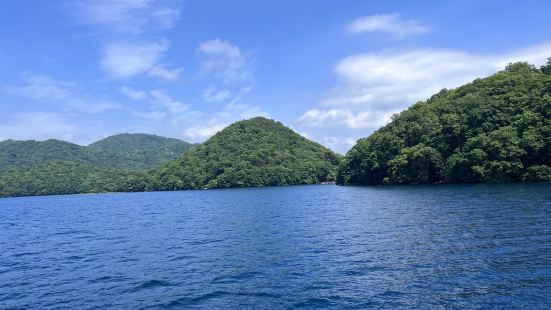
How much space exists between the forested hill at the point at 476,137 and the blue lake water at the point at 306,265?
5762 cm

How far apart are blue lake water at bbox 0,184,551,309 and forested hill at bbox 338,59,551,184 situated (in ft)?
189

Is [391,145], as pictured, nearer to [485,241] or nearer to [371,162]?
[371,162]

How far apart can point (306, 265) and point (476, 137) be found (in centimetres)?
10083

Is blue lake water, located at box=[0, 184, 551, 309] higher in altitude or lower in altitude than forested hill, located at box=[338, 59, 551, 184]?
lower

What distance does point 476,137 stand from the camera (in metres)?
111

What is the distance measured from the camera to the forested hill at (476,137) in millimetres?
98938

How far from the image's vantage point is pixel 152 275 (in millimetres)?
27312

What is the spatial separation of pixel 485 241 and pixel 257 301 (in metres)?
20.9

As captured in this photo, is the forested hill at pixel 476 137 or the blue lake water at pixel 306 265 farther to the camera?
the forested hill at pixel 476 137

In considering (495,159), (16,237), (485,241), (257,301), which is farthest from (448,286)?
(495,159)

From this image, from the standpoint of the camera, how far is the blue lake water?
67.2 ft

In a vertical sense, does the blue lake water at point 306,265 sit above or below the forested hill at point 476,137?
below

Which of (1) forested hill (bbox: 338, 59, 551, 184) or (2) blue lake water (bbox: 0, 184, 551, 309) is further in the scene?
(1) forested hill (bbox: 338, 59, 551, 184)

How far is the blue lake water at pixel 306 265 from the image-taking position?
67.2 feet
